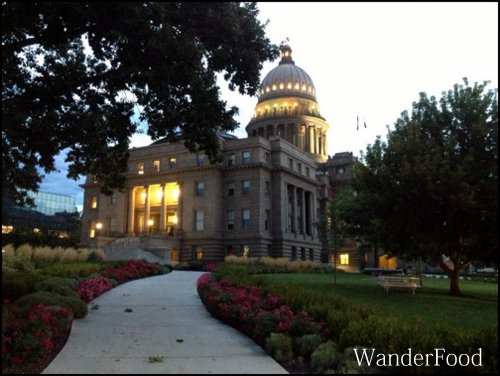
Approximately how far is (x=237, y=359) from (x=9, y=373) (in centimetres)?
408

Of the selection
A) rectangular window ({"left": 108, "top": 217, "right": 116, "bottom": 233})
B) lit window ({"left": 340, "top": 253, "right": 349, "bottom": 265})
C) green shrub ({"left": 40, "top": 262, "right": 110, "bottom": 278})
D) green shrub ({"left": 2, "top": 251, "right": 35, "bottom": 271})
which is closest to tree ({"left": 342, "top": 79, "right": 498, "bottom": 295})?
green shrub ({"left": 40, "top": 262, "right": 110, "bottom": 278})

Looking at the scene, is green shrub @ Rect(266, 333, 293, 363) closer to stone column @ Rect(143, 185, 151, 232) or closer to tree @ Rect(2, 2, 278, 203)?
tree @ Rect(2, 2, 278, 203)

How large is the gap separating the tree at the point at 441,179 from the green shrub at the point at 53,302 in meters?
13.6

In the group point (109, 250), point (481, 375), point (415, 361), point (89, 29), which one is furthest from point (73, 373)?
point (109, 250)

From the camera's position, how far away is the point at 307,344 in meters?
9.28

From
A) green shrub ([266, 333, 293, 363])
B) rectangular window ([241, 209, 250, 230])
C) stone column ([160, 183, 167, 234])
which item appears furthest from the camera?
stone column ([160, 183, 167, 234])

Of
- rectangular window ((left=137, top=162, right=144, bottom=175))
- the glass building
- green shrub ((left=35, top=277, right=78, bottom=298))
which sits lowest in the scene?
green shrub ((left=35, top=277, right=78, bottom=298))

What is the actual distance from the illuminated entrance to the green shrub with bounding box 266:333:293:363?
2184 inches

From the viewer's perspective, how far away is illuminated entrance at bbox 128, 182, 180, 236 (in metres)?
65.7

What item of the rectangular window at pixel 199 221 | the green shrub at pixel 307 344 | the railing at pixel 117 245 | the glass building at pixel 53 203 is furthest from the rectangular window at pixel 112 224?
the glass building at pixel 53 203

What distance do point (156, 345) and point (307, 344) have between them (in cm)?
339

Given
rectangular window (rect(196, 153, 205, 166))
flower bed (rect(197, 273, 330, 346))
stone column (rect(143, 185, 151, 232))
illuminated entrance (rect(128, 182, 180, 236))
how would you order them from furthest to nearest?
stone column (rect(143, 185, 151, 232)) → illuminated entrance (rect(128, 182, 180, 236)) → rectangular window (rect(196, 153, 205, 166)) → flower bed (rect(197, 273, 330, 346))

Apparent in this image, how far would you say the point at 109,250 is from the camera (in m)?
52.1

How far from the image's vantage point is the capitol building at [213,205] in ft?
201
